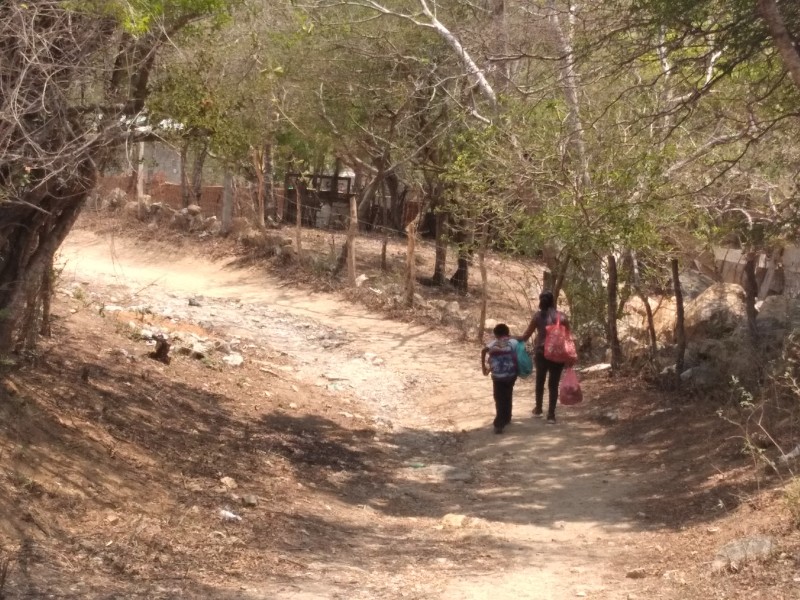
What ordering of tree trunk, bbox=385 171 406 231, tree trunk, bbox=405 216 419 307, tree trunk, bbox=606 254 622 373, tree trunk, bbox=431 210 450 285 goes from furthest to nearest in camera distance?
tree trunk, bbox=385 171 406 231
tree trunk, bbox=431 210 450 285
tree trunk, bbox=405 216 419 307
tree trunk, bbox=606 254 622 373

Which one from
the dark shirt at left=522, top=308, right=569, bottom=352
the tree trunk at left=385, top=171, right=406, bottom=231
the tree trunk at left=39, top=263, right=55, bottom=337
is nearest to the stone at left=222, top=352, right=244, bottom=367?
the tree trunk at left=39, top=263, right=55, bottom=337

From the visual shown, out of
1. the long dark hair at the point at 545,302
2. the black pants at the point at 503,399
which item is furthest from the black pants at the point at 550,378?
the long dark hair at the point at 545,302

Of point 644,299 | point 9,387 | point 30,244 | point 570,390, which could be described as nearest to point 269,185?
point 644,299

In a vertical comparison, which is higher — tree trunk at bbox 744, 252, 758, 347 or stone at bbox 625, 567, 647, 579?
tree trunk at bbox 744, 252, 758, 347

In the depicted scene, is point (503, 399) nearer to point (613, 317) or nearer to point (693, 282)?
point (613, 317)

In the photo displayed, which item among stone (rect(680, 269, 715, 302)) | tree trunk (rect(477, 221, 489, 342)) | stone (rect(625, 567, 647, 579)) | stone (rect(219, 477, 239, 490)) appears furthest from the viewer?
stone (rect(680, 269, 715, 302))

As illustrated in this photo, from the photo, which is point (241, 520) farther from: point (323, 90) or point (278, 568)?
point (323, 90)

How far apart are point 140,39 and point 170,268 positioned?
677 inches

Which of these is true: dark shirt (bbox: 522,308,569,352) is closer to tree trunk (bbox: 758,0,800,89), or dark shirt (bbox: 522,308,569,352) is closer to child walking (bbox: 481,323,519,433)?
child walking (bbox: 481,323,519,433)

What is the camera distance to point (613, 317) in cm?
1394

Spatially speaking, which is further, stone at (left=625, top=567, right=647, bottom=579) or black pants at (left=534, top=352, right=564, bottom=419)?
black pants at (left=534, top=352, right=564, bottom=419)

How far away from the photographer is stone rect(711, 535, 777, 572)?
639 cm

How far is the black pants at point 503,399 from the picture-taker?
11789mm

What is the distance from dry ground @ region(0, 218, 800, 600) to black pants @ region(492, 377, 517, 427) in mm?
227
